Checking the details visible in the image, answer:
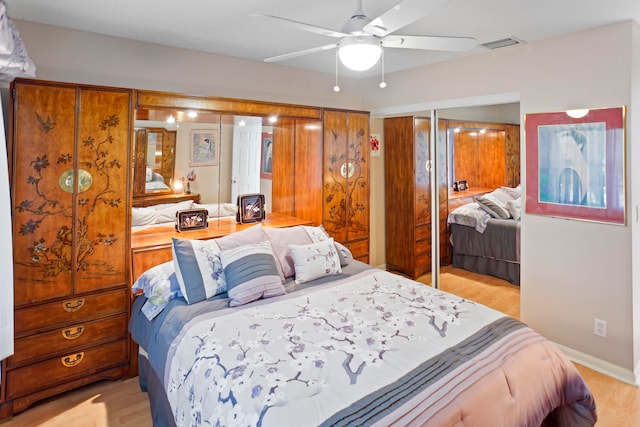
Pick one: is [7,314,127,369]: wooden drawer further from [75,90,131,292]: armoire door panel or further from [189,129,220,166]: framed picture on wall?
[189,129,220,166]: framed picture on wall

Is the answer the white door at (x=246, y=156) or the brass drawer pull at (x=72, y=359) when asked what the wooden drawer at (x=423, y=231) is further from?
the brass drawer pull at (x=72, y=359)

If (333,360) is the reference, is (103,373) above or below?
below

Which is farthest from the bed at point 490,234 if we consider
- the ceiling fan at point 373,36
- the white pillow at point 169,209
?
the white pillow at point 169,209

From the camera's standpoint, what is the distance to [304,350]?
1.67 m

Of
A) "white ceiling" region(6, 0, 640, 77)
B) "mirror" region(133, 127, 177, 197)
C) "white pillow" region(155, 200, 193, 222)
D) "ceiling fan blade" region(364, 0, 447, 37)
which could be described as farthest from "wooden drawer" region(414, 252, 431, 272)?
"ceiling fan blade" region(364, 0, 447, 37)

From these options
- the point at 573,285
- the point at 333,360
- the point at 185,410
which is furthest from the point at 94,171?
the point at 573,285

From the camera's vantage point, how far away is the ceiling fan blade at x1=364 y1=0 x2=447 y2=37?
1414mm

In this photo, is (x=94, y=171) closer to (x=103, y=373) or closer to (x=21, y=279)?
(x=21, y=279)

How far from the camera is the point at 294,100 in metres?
3.82

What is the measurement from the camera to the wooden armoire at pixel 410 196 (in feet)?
13.3

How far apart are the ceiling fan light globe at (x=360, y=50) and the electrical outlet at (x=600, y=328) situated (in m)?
2.58

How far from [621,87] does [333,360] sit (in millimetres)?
2685

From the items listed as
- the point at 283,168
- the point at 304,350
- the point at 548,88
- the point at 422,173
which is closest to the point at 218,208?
the point at 283,168

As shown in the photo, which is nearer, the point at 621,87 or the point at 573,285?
the point at 621,87
